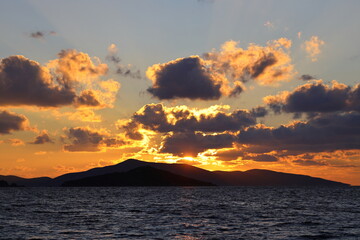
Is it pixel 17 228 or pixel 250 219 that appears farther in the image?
pixel 250 219

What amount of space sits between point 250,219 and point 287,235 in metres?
20.9

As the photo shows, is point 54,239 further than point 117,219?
No

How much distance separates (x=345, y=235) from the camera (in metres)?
57.9

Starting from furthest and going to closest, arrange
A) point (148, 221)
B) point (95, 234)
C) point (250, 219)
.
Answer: point (250, 219), point (148, 221), point (95, 234)

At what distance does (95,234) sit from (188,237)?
42.1ft

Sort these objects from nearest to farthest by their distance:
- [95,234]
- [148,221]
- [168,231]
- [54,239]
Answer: [54,239]
[95,234]
[168,231]
[148,221]

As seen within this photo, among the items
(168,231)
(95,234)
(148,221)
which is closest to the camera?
(95,234)

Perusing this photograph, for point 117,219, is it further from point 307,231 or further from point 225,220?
point 307,231

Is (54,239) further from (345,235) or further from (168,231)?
(345,235)

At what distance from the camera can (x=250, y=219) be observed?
7850 centimetres

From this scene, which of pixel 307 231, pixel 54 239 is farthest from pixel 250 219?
pixel 54 239

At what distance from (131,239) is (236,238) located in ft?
45.3

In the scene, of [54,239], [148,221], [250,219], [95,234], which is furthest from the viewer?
[250,219]

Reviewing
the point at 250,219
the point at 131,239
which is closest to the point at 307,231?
the point at 250,219
